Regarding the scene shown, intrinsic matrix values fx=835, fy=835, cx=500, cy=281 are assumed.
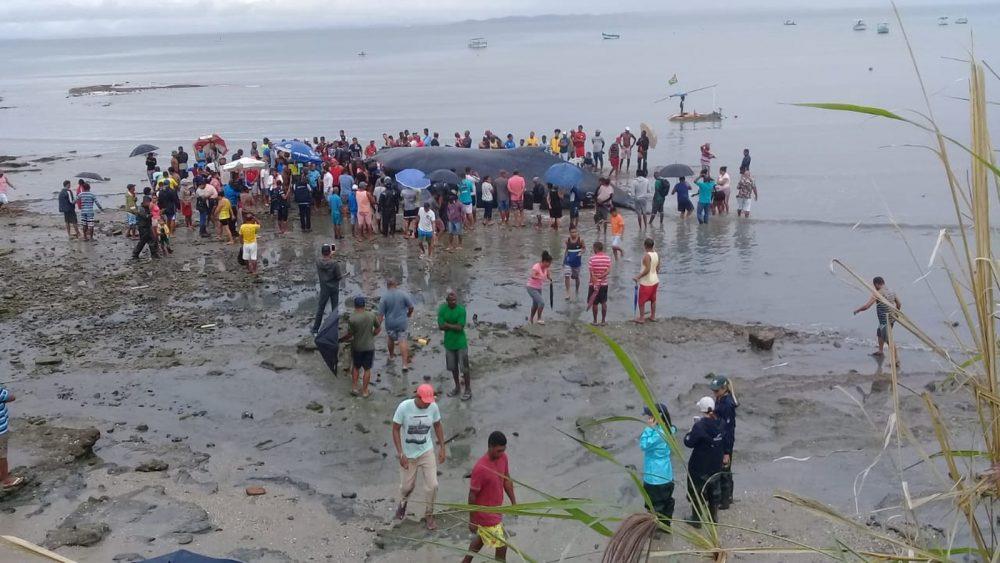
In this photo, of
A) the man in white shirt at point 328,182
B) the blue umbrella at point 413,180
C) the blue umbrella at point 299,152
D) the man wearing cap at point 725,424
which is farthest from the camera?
the blue umbrella at point 299,152

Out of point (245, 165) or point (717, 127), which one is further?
point (717, 127)

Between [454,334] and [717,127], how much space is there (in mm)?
36143

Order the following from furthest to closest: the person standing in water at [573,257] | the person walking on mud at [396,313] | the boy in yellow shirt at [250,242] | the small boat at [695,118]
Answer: the small boat at [695,118]
the boy in yellow shirt at [250,242]
the person standing in water at [573,257]
the person walking on mud at [396,313]

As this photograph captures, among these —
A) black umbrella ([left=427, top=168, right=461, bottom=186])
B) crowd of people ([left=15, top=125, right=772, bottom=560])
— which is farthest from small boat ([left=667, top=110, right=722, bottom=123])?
black umbrella ([left=427, top=168, right=461, bottom=186])

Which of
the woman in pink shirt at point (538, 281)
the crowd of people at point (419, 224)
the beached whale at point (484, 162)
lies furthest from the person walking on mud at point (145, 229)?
the woman in pink shirt at point (538, 281)

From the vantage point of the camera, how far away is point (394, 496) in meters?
8.95

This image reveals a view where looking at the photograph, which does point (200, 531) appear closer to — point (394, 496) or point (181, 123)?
point (394, 496)

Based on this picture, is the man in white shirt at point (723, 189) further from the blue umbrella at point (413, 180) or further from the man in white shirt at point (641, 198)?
the blue umbrella at point (413, 180)

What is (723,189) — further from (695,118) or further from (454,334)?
(695,118)

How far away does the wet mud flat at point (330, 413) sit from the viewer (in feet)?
27.1

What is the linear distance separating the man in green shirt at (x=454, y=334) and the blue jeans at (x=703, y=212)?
12.0m

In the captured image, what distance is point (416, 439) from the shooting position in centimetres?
816

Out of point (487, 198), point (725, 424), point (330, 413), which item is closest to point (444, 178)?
point (487, 198)

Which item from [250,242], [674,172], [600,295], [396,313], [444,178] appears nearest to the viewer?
[396,313]
